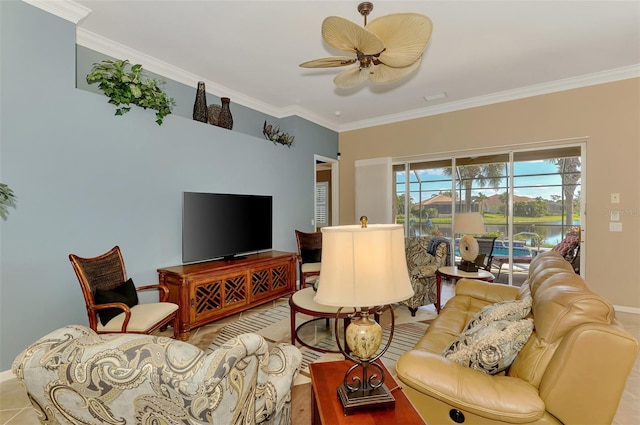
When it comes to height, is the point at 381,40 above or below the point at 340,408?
above

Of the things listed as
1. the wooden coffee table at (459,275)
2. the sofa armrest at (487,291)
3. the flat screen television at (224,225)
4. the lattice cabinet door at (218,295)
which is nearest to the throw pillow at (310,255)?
the flat screen television at (224,225)

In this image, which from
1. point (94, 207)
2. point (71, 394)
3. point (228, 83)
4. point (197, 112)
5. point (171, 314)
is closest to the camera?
point (71, 394)

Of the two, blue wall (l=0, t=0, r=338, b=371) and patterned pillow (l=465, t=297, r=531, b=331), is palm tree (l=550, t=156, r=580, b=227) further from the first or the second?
blue wall (l=0, t=0, r=338, b=371)

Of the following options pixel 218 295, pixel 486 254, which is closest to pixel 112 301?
pixel 218 295

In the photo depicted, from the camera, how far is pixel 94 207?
283 centimetres

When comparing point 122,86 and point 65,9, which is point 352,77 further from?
point 65,9

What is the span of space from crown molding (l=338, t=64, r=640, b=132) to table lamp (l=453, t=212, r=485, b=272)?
7.00ft

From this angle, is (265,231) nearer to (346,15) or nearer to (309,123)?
(309,123)

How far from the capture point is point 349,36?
2.11 m

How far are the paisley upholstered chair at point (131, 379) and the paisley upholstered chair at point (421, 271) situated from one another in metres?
2.98

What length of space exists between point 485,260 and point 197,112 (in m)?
4.90

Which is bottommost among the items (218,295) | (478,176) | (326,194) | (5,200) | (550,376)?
(218,295)

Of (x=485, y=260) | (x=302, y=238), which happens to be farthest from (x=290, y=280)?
(x=485, y=260)

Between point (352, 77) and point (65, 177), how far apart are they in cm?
272
